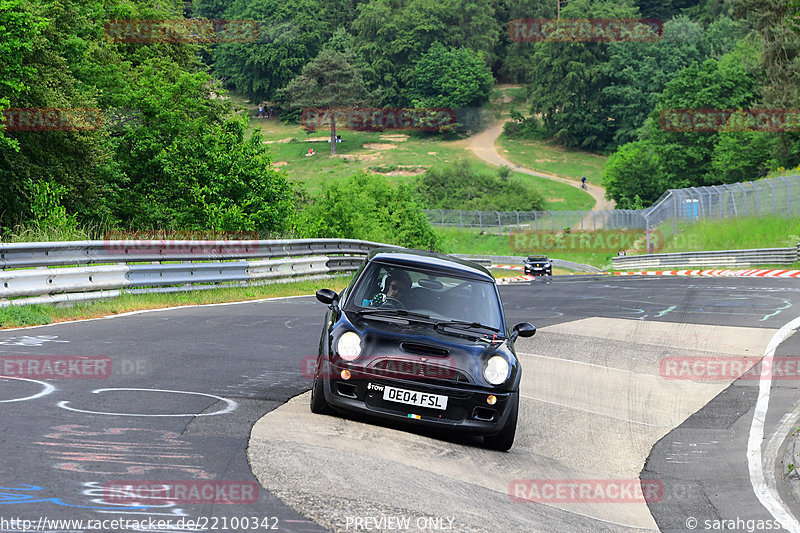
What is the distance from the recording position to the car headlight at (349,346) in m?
7.83

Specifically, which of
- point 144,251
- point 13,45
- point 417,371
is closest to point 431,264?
point 417,371

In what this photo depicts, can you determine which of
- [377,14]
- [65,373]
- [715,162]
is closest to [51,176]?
[65,373]

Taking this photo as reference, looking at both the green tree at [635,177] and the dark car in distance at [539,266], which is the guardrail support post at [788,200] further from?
the green tree at [635,177]

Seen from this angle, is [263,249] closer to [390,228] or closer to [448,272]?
[448,272]

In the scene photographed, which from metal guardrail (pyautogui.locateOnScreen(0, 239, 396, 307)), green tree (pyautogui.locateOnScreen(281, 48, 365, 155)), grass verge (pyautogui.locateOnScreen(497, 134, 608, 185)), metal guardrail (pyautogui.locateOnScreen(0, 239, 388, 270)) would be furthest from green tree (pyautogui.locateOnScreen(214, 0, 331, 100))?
metal guardrail (pyautogui.locateOnScreen(0, 239, 396, 307))

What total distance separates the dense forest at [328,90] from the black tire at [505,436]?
589 inches

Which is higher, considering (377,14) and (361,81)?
(377,14)

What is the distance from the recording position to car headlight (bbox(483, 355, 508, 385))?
7801 millimetres

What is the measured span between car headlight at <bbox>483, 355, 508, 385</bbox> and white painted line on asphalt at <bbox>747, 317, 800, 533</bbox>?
2.12 meters

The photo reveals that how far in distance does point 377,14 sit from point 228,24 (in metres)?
28.5

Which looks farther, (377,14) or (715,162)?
(377,14)

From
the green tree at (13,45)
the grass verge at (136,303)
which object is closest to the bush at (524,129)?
the green tree at (13,45)

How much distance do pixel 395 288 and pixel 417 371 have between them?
1.42 meters

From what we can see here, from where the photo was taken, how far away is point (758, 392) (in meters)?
11.6
